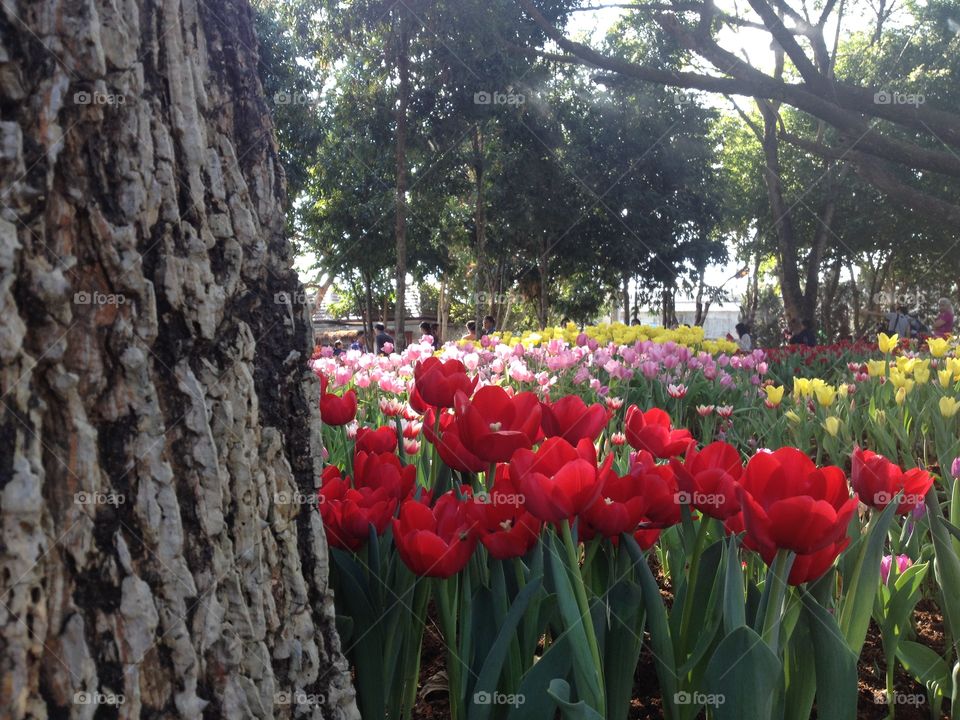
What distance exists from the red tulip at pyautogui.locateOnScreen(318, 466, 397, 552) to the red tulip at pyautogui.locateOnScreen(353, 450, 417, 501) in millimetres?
86

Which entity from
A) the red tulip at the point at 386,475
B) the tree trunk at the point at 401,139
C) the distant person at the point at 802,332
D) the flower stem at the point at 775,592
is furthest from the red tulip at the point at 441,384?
the distant person at the point at 802,332

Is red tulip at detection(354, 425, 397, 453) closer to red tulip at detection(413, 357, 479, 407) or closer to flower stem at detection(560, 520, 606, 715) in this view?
red tulip at detection(413, 357, 479, 407)

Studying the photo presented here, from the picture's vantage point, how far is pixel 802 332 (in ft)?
59.8

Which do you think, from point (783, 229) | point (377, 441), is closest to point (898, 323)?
point (783, 229)

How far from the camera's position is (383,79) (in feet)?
57.0

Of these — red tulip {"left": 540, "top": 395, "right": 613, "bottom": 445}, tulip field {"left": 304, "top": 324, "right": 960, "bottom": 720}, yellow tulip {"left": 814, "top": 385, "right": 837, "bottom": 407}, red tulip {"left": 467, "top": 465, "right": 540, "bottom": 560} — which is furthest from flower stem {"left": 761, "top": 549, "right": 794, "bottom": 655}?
yellow tulip {"left": 814, "top": 385, "right": 837, "bottom": 407}

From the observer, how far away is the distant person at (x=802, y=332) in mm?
17964

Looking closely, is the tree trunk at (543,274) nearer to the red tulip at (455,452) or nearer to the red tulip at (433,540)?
the red tulip at (455,452)

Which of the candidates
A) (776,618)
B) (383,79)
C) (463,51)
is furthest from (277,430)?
(383,79)

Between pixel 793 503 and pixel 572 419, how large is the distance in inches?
21.1

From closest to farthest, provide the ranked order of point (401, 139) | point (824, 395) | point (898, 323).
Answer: point (824, 395), point (898, 323), point (401, 139)

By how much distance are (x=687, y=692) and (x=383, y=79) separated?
17414 mm

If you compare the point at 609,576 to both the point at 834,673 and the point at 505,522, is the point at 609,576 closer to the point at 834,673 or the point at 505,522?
the point at 505,522

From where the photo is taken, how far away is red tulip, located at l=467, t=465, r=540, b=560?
A: 4.18 feet
